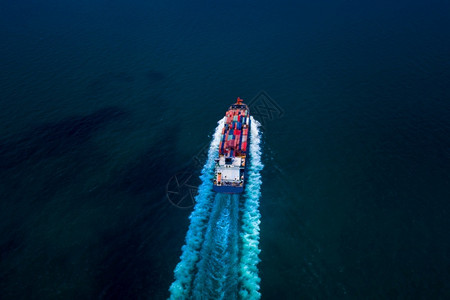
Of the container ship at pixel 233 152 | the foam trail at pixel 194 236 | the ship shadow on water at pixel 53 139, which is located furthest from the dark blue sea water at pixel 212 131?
Answer: the container ship at pixel 233 152

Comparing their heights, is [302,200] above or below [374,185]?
below

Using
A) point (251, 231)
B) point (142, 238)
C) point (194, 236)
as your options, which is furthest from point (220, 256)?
point (142, 238)

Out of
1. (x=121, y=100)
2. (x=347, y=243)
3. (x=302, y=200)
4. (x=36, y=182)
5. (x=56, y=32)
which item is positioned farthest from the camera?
(x=56, y=32)

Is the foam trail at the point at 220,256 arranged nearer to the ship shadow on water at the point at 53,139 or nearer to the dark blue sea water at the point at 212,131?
the dark blue sea water at the point at 212,131

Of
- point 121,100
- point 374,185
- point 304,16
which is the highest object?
point 304,16

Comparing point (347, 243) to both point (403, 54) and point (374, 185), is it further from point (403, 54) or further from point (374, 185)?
point (403, 54)

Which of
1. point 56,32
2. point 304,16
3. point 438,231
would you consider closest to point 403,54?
point 304,16

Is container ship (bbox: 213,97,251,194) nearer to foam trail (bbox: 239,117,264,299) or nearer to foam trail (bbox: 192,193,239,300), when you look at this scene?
foam trail (bbox: 239,117,264,299)
